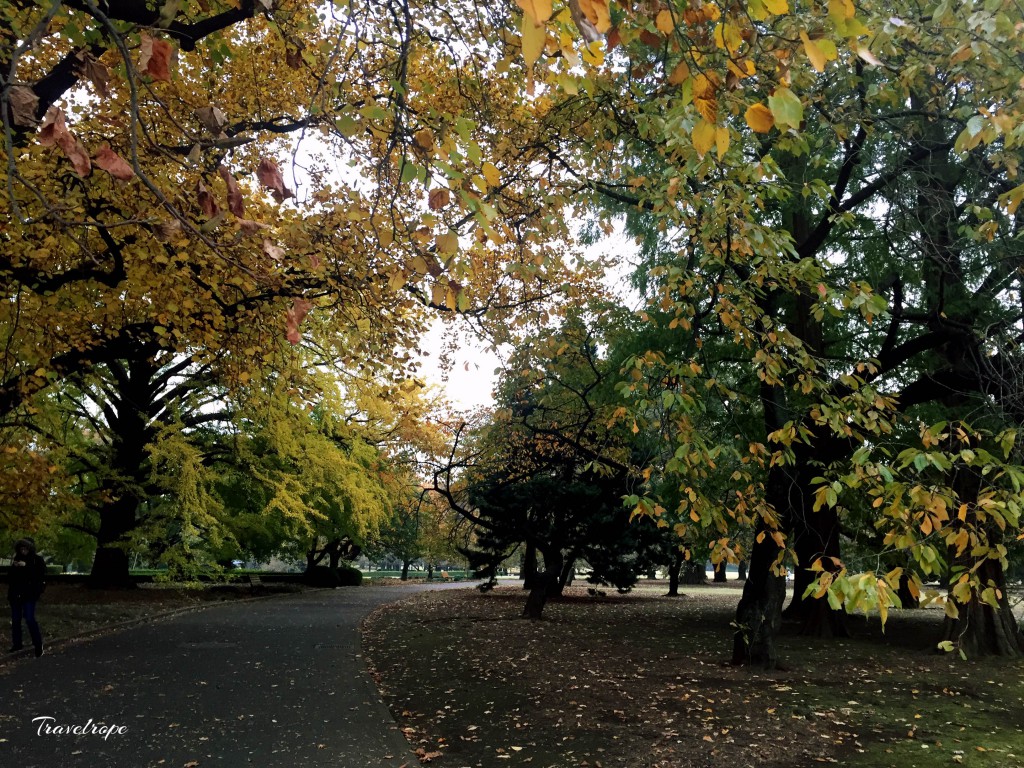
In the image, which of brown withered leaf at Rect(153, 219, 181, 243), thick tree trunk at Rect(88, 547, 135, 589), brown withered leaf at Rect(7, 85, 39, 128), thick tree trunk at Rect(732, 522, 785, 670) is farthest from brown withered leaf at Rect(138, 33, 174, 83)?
thick tree trunk at Rect(88, 547, 135, 589)

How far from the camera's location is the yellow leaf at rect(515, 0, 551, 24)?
154 centimetres

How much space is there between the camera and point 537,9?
61.9 inches

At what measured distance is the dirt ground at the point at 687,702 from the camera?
5.64 m

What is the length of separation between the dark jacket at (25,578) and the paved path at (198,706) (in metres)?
0.87

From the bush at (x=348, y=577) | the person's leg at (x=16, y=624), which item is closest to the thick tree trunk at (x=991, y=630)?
the person's leg at (x=16, y=624)

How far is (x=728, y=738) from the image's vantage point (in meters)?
6.01

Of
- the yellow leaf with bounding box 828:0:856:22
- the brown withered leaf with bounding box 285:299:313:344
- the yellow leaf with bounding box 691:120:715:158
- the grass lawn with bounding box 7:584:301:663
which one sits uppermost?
the yellow leaf with bounding box 828:0:856:22

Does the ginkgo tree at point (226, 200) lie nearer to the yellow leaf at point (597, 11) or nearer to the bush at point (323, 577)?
the yellow leaf at point (597, 11)

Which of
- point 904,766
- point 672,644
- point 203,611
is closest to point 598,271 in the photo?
point 672,644

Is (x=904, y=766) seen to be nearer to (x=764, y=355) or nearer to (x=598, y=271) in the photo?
(x=764, y=355)

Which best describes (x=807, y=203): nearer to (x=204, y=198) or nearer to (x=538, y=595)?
(x=538, y=595)

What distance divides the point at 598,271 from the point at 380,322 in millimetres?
5704

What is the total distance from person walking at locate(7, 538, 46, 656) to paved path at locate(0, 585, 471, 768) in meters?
0.39

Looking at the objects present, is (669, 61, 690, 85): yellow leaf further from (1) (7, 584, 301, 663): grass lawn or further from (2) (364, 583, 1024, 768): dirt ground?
(1) (7, 584, 301, 663): grass lawn
